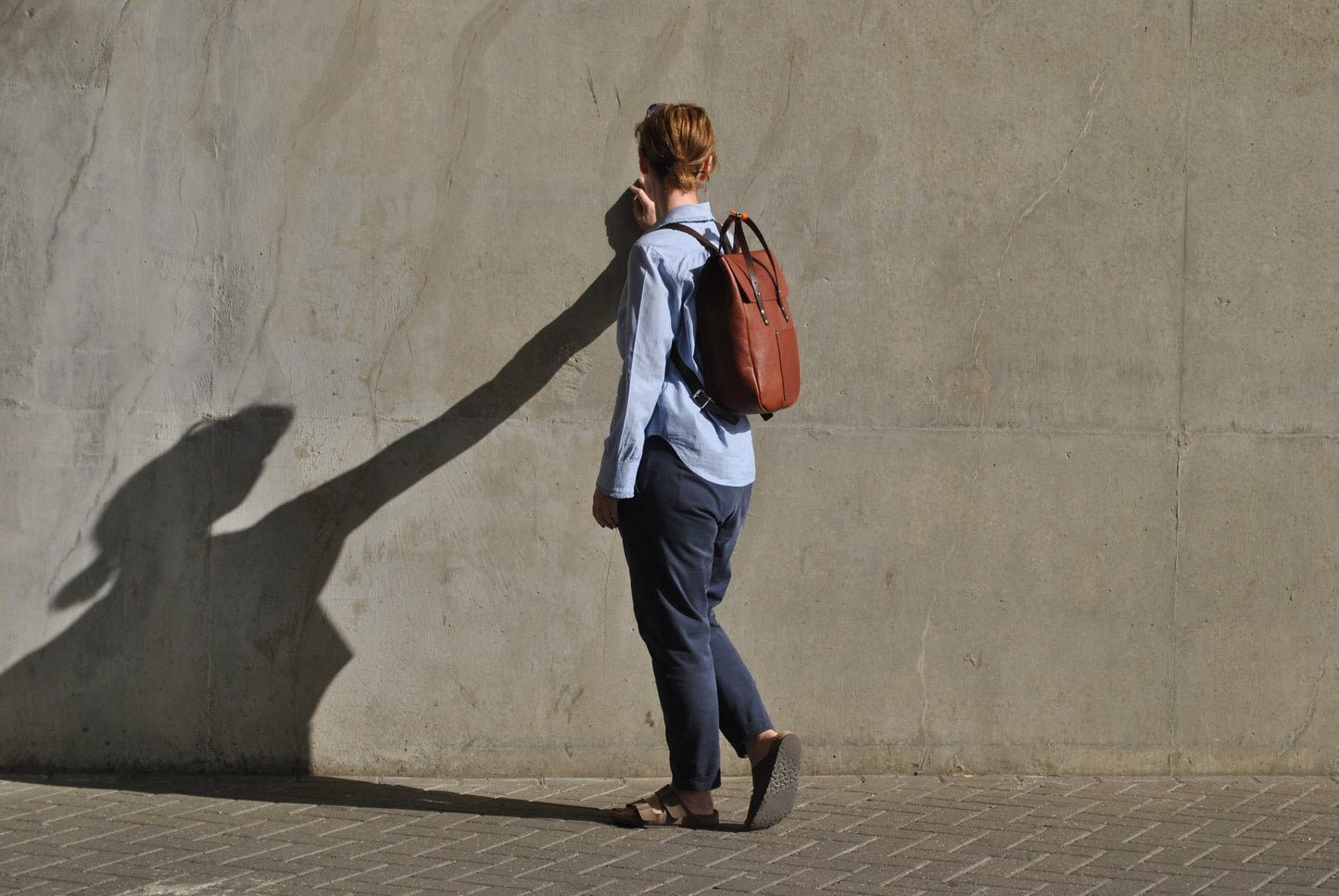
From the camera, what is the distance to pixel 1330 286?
4.77 metres

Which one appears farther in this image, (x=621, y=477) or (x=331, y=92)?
(x=331, y=92)

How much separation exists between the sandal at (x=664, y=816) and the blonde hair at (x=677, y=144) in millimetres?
1899

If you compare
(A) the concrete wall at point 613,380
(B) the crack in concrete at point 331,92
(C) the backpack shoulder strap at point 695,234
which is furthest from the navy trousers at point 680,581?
(B) the crack in concrete at point 331,92

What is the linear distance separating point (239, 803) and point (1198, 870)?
2984 millimetres

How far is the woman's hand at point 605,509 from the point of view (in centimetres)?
377

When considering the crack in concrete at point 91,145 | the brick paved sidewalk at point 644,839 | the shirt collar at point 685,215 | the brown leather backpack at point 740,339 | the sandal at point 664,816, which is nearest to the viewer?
the brick paved sidewalk at point 644,839

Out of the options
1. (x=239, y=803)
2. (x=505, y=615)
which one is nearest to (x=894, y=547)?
(x=505, y=615)

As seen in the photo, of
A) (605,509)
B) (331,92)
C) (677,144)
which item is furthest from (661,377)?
(331,92)

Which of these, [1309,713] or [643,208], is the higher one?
[643,208]

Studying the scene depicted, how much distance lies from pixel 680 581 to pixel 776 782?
2.28 feet

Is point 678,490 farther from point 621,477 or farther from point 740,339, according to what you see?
point 740,339

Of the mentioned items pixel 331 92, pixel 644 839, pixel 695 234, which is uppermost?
pixel 331 92

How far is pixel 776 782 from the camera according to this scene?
3.90m

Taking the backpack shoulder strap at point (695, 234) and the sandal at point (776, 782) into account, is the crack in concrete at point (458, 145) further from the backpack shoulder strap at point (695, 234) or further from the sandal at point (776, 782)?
the sandal at point (776, 782)
